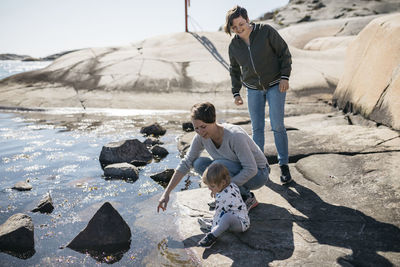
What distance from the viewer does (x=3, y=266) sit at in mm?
2498

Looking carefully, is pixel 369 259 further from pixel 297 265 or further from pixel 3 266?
pixel 3 266

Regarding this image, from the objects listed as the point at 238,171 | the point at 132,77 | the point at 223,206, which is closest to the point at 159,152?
the point at 238,171

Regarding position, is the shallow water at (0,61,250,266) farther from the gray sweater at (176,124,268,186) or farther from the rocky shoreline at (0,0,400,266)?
the gray sweater at (176,124,268,186)

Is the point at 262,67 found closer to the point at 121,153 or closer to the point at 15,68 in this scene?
the point at 121,153

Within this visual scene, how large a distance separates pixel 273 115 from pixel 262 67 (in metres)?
0.49

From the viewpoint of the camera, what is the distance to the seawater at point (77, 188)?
2.60m

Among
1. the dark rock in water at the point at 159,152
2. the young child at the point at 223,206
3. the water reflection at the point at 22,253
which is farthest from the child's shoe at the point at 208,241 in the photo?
the dark rock in water at the point at 159,152

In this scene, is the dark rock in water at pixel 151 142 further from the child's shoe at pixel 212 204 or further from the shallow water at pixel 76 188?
the child's shoe at pixel 212 204

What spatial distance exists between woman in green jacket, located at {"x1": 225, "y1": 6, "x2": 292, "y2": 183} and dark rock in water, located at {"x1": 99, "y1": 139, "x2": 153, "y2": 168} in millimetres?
2061

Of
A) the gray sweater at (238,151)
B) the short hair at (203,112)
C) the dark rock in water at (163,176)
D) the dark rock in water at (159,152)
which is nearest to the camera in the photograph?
the short hair at (203,112)

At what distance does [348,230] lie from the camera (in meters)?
2.67

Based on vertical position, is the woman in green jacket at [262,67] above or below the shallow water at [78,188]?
above

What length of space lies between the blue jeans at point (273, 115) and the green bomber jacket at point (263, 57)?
0.30ft

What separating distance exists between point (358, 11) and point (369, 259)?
35.1 m
